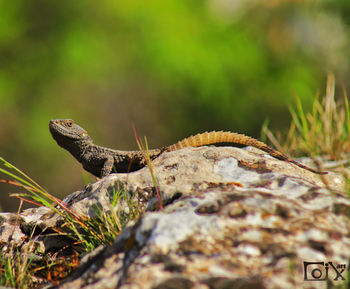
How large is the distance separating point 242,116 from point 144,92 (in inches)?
142

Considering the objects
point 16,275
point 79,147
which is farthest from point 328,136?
point 16,275

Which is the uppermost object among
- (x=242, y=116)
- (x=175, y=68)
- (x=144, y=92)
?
Result: (x=175, y=68)

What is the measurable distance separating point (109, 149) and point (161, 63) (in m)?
7.47

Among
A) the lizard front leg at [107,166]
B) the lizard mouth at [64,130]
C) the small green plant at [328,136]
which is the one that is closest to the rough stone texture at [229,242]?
the lizard front leg at [107,166]

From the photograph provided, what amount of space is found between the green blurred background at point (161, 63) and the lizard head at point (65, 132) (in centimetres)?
709

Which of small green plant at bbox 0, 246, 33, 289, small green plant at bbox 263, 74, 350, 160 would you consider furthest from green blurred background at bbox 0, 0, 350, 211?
small green plant at bbox 0, 246, 33, 289

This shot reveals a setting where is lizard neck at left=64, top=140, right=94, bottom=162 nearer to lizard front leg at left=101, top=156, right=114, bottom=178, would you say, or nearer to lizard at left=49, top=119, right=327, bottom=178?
lizard at left=49, top=119, right=327, bottom=178

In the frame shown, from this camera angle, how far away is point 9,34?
506 inches

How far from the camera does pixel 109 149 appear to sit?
16.7ft

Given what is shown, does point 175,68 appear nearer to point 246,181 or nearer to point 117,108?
point 117,108

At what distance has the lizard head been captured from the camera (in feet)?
16.9

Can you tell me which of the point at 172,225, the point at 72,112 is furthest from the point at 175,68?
the point at 172,225
